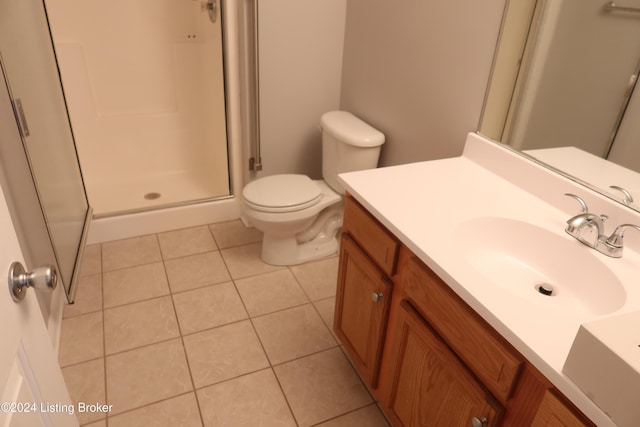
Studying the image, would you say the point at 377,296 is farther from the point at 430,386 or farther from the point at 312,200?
the point at 312,200

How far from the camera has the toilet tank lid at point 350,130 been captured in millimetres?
2064

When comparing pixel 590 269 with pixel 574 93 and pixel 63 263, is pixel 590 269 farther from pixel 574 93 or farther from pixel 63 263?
pixel 63 263

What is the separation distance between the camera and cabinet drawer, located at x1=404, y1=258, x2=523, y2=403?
0.91 m

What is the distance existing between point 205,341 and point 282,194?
76 centimetres

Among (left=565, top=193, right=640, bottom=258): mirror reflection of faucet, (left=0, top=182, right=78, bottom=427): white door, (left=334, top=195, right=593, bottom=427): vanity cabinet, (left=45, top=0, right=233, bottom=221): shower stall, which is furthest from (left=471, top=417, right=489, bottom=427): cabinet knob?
(left=45, top=0, right=233, bottom=221): shower stall

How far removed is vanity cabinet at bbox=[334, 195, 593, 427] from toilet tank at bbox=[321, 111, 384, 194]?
653 mm

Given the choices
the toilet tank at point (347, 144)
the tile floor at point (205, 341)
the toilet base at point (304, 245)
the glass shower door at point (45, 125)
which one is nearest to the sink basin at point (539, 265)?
the tile floor at point (205, 341)

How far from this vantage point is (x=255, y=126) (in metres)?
2.38

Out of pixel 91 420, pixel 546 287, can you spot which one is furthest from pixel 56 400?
pixel 546 287

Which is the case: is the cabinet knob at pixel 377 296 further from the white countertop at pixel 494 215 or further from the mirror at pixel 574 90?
the mirror at pixel 574 90

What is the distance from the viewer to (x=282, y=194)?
2.18 metres

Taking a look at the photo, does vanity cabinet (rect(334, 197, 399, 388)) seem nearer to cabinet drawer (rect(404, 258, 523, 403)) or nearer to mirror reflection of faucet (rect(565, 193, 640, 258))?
cabinet drawer (rect(404, 258, 523, 403))

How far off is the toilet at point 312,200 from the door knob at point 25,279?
53.8 inches

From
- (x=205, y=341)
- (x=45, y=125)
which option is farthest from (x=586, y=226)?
(x=45, y=125)
